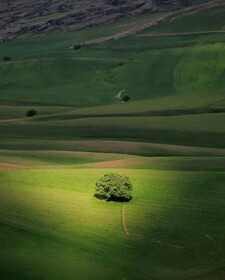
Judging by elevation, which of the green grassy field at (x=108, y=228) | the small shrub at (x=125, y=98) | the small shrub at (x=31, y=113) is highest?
the small shrub at (x=125, y=98)

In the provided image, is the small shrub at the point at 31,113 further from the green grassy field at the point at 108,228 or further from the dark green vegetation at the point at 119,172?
the green grassy field at the point at 108,228

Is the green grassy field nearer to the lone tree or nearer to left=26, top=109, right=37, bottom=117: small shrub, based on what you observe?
the lone tree

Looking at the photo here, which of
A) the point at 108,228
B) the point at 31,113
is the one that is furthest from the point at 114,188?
the point at 31,113

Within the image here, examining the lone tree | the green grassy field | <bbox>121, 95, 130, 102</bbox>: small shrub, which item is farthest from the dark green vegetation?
<bbox>121, 95, 130, 102</bbox>: small shrub

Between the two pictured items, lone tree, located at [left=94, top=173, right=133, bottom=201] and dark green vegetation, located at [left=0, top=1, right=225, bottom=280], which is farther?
lone tree, located at [left=94, top=173, right=133, bottom=201]

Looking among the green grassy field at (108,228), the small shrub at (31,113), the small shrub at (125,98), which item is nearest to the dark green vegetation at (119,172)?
the green grassy field at (108,228)

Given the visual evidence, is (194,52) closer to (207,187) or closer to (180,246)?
(207,187)

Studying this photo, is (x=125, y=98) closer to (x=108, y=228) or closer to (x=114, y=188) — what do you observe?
(x=114, y=188)
